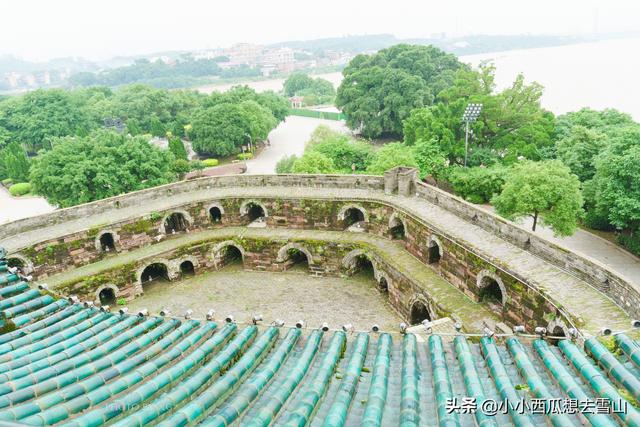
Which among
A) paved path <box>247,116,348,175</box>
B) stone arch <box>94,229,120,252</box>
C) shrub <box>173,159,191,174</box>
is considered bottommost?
paved path <box>247,116,348,175</box>

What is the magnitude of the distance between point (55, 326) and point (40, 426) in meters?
5.17

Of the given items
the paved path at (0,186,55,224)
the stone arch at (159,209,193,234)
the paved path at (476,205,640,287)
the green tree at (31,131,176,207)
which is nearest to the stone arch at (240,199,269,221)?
the stone arch at (159,209,193,234)

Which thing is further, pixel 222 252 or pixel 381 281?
pixel 222 252

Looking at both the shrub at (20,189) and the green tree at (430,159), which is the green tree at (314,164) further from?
the shrub at (20,189)

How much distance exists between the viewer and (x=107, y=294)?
21.7m

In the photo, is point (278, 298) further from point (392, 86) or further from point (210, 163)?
point (392, 86)

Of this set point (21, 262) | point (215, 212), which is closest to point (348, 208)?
point (215, 212)

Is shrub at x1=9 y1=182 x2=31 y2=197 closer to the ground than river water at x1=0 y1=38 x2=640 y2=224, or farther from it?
closer to the ground

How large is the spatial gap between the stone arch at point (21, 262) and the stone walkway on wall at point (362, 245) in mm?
835

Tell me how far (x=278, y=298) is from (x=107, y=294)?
8147mm

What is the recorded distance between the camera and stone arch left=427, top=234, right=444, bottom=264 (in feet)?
59.6

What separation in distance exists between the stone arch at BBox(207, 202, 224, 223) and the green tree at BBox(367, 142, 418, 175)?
37.9ft

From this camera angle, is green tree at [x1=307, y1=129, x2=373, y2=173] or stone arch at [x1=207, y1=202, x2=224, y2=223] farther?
green tree at [x1=307, y1=129, x2=373, y2=173]

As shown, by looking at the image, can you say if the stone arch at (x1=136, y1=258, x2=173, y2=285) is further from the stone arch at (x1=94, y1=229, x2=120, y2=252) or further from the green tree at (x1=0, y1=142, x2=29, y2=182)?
the green tree at (x1=0, y1=142, x2=29, y2=182)
